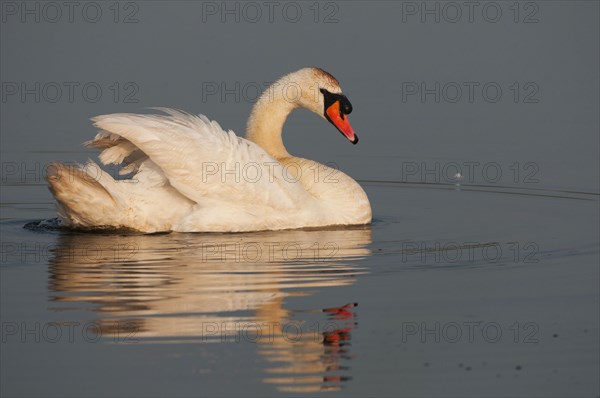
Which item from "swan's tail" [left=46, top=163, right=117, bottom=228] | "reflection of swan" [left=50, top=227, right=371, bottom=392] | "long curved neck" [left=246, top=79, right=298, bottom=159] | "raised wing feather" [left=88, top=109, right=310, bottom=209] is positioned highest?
"long curved neck" [left=246, top=79, right=298, bottom=159]

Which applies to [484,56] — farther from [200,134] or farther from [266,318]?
[266,318]

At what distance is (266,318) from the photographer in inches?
378

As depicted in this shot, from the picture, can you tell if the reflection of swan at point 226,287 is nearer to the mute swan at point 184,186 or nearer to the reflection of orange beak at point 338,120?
the mute swan at point 184,186

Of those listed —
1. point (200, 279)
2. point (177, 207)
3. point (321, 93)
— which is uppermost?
point (321, 93)

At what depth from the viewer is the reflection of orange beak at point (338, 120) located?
14.8m

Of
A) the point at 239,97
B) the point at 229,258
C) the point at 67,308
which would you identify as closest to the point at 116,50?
the point at 239,97

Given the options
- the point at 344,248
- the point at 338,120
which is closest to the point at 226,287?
the point at 344,248

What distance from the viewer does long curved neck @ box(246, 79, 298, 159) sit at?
14.7 m

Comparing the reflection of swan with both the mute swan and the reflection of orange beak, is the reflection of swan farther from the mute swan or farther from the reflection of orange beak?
the reflection of orange beak

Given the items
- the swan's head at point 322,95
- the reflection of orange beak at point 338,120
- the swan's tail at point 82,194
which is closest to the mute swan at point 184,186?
the swan's tail at point 82,194

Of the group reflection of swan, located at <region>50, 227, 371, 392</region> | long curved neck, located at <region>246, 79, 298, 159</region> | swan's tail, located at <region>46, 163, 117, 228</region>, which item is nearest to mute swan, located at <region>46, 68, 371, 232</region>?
swan's tail, located at <region>46, 163, 117, 228</region>

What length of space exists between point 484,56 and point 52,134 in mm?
8979

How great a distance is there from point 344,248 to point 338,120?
2550mm

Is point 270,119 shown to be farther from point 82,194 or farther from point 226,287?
point 226,287
